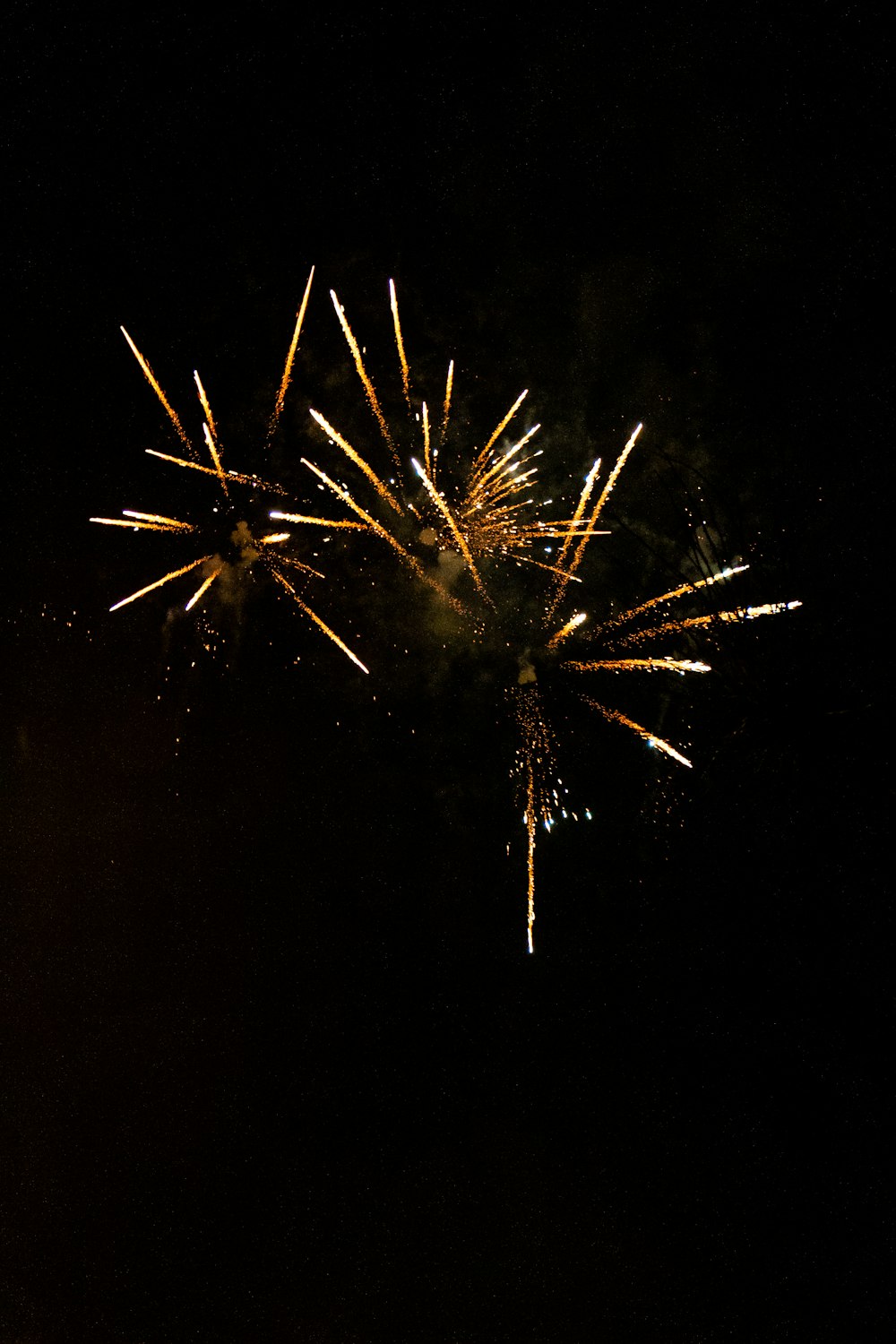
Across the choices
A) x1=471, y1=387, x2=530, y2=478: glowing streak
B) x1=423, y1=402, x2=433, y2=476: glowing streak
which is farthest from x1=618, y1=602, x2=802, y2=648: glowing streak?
x1=423, y1=402, x2=433, y2=476: glowing streak

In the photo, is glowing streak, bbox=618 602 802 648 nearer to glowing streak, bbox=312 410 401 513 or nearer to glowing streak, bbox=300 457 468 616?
glowing streak, bbox=300 457 468 616

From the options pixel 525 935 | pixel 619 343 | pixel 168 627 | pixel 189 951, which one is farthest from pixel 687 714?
Answer: pixel 189 951

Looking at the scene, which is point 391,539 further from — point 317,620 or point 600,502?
point 600,502

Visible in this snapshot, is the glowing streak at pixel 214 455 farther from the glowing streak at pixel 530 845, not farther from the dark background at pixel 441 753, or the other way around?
the glowing streak at pixel 530 845

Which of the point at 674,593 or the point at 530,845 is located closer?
the point at 674,593

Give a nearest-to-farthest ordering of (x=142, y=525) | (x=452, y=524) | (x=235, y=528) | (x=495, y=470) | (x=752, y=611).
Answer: (x=752, y=611) < (x=452, y=524) < (x=495, y=470) < (x=235, y=528) < (x=142, y=525)

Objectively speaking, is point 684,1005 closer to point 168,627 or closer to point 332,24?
point 168,627

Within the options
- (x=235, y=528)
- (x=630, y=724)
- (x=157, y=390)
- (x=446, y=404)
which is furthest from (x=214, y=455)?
(x=630, y=724)
